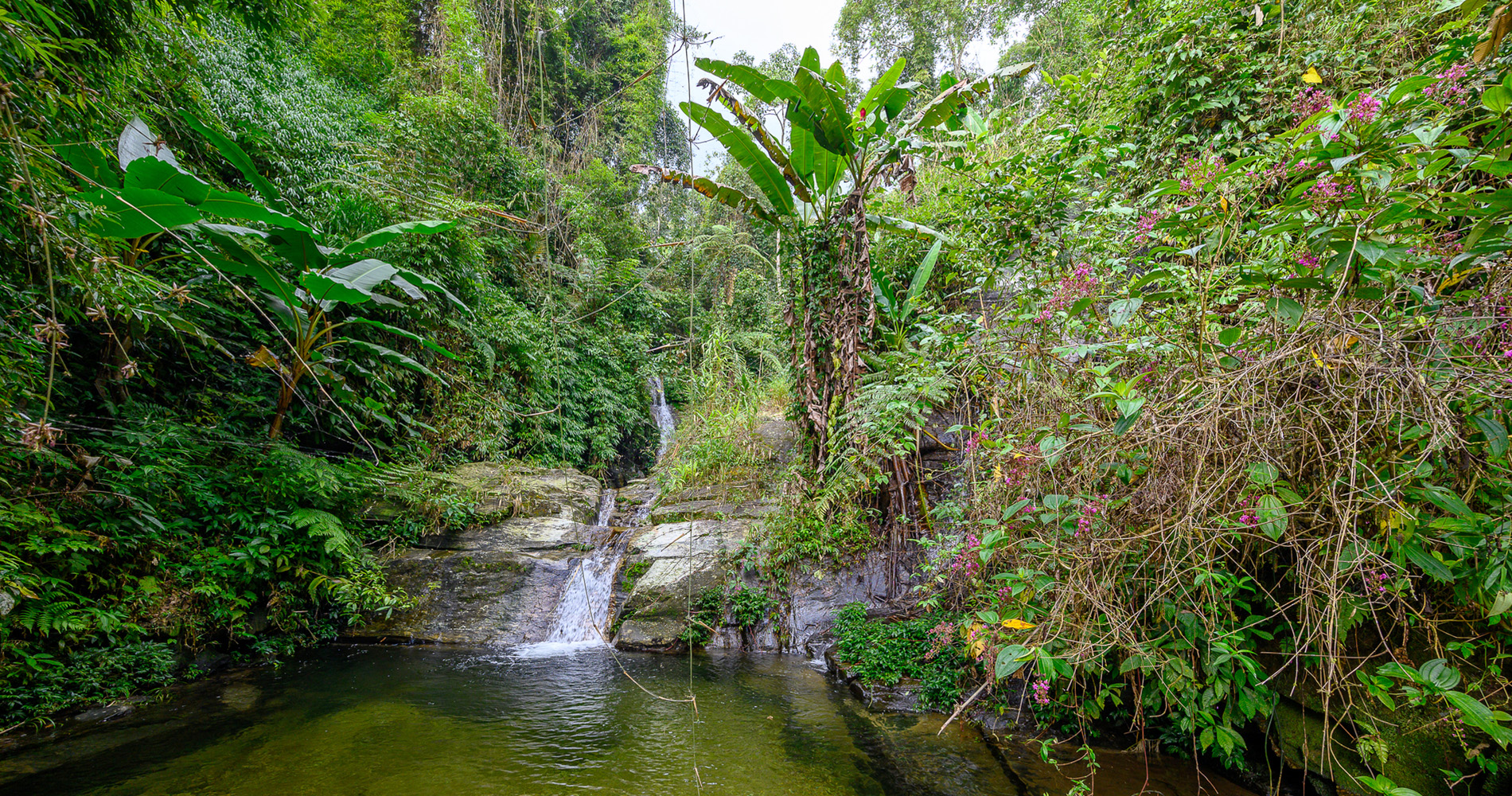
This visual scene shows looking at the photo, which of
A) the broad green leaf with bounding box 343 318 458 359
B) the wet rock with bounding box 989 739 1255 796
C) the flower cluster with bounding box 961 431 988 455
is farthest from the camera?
the broad green leaf with bounding box 343 318 458 359

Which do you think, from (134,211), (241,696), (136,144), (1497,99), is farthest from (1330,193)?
(136,144)

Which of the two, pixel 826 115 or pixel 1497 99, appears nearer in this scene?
pixel 1497 99

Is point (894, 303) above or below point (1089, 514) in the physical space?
above

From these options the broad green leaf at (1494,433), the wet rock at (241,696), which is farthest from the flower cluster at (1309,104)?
the wet rock at (241,696)

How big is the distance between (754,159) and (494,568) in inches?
196

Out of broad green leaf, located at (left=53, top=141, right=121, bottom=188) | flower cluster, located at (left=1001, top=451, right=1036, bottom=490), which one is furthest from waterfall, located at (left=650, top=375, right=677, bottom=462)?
flower cluster, located at (left=1001, top=451, right=1036, bottom=490)

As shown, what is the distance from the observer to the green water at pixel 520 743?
2.70 metres

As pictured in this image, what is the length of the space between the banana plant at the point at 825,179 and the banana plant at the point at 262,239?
9.14 feet

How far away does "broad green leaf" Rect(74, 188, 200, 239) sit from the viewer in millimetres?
2547

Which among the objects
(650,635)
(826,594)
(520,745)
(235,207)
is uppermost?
(235,207)

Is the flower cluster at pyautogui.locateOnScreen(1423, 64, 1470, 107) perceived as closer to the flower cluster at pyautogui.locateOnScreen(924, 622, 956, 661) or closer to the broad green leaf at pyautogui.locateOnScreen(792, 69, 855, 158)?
the flower cluster at pyautogui.locateOnScreen(924, 622, 956, 661)

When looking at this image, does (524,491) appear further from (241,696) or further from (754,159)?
(754,159)

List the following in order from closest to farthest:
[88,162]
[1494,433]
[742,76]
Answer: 1. [1494,433]
2. [88,162]
3. [742,76]

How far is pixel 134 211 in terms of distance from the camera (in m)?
2.30
